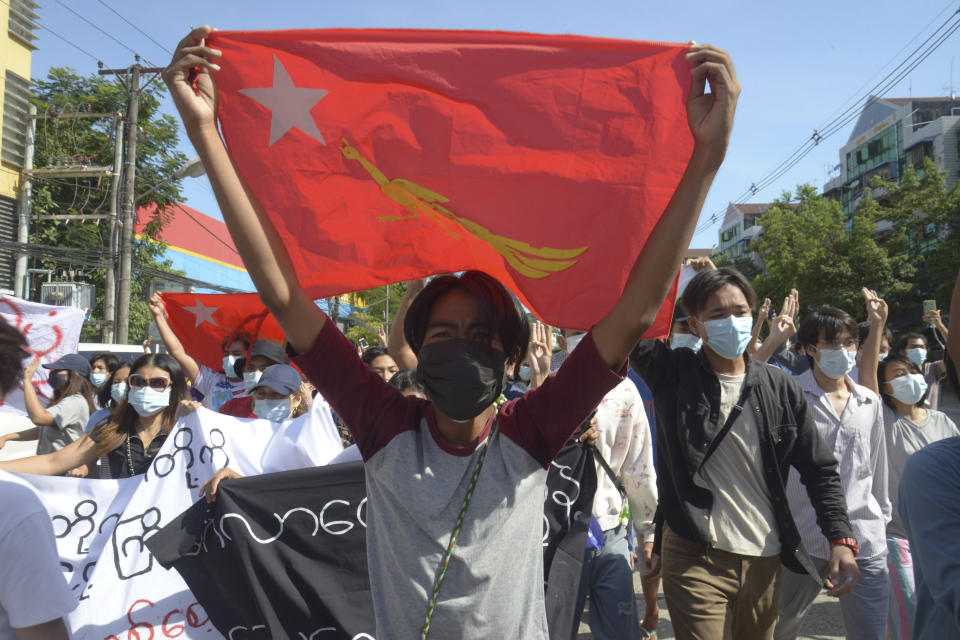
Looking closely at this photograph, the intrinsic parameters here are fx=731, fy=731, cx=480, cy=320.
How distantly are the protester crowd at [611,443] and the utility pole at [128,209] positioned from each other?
38.5 feet

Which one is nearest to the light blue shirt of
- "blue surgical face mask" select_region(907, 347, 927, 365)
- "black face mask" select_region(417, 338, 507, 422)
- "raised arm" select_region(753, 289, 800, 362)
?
"black face mask" select_region(417, 338, 507, 422)

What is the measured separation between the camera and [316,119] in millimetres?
2363

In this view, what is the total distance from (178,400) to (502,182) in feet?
11.3

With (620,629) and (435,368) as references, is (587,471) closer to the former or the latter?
(620,629)

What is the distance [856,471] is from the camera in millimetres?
3861

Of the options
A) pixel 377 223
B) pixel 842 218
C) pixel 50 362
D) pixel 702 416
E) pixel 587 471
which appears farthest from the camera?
pixel 842 218

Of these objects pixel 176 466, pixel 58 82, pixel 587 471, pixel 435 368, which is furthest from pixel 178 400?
pixel 58 82

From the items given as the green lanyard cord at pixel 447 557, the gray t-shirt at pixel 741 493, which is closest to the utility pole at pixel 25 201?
the gray t-shirt at pixel 741 493

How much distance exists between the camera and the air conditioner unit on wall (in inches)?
700

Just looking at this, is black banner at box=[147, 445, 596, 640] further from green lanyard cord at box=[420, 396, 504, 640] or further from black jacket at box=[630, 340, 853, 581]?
green lanyard cord at box=[420, 396, 504, 640]

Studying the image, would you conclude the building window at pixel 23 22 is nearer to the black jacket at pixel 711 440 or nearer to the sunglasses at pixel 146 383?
the sunglasses at pixel 146 383

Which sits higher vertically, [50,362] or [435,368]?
[435,368]

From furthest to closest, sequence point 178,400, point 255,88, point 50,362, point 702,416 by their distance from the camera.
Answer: point 50,362, point 178,400, point 702,416, point 255,88

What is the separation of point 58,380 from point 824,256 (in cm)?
2955
